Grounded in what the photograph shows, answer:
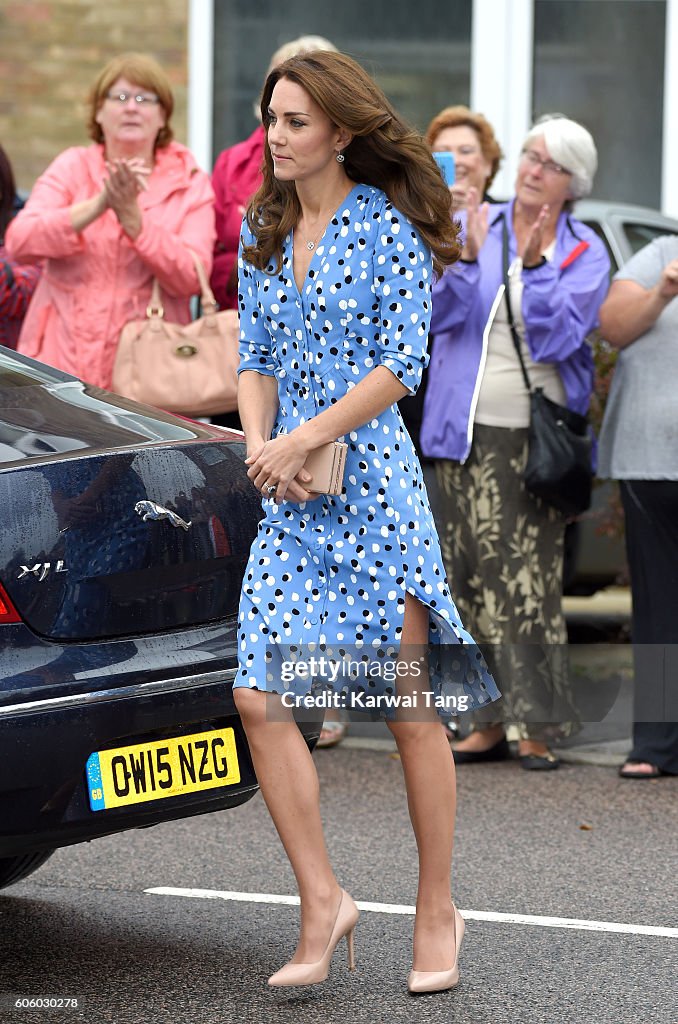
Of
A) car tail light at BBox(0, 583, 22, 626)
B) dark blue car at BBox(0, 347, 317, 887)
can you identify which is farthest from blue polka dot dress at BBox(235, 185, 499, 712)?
car tail light at BBox(0, 583, 22, 626)

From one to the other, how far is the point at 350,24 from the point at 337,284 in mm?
8516

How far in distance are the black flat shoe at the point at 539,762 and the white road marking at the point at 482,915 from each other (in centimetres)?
174

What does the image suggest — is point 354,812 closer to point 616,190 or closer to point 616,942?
point 616,942

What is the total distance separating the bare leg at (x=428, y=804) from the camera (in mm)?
3842

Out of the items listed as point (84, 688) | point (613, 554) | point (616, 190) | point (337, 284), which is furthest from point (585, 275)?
point (616, 190)

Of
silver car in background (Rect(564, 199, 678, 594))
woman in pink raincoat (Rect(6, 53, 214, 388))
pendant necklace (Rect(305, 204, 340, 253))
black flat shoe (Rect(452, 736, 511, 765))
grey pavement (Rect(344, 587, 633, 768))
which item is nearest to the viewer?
pendant necklace (Rect(305, 204, 340, 253))

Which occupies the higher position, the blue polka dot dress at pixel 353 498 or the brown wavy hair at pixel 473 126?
the brown wavy hair at pixel 473 126

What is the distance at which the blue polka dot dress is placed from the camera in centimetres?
377

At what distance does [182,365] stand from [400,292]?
2.43 metres

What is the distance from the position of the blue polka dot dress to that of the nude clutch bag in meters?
0.08

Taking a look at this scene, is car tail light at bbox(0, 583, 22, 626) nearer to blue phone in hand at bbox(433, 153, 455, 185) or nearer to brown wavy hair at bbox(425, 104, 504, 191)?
blue phone in hand at bbox(433, 153, 455, 185)

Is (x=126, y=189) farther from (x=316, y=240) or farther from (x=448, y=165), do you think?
(x=316, y=240)

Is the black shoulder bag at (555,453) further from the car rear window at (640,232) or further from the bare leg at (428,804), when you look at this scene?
the car rear window at (640,232)

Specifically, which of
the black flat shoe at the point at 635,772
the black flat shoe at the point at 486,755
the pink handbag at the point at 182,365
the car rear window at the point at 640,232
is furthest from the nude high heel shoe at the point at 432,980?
the car rear window at the point at 640,232
